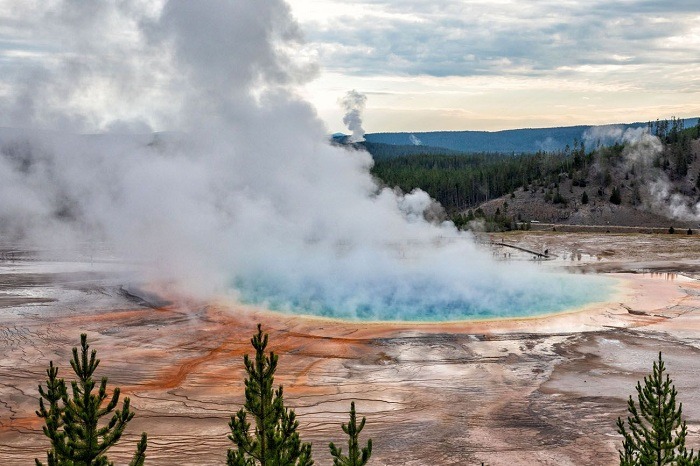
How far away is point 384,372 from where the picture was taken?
20.6 metres

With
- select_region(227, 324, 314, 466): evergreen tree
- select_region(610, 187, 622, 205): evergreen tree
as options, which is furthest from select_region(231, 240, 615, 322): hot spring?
select_region(610, 187, 622, 205): evergreen tree

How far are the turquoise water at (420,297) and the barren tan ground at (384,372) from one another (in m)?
1.74

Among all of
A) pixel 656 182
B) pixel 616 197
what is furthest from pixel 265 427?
pixel 656 182

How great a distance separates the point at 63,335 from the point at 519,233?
169 ft

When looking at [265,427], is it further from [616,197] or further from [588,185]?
[588,185]

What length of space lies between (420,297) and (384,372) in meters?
12.9

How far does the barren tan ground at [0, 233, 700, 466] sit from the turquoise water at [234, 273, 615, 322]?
1737 millimetres

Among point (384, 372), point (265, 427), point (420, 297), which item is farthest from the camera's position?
point (420, 297)

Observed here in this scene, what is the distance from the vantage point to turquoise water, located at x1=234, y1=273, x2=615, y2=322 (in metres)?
29.5

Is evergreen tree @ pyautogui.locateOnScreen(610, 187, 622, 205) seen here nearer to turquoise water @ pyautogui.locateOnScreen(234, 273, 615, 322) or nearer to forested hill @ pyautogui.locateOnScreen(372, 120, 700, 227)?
forested hill @ pyautogui.locateOnScreen(372, 120, 700, 227)

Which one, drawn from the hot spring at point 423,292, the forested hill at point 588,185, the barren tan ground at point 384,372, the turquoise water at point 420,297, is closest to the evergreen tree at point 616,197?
the forested hill at point 588,185

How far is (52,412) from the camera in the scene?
7641mm

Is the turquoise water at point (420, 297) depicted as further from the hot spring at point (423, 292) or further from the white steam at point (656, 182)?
the white steam at point (656, 182)

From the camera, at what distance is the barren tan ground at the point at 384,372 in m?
15.4
